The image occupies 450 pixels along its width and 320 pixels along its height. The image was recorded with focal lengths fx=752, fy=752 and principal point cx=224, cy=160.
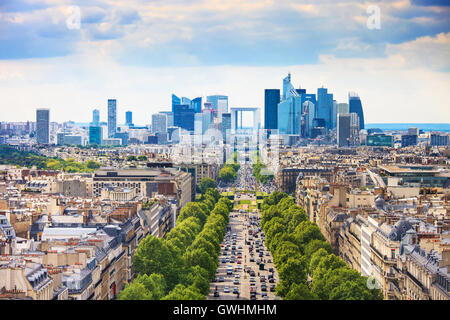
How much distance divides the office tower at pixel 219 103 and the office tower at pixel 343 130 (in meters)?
24.9

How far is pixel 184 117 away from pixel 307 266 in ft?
463

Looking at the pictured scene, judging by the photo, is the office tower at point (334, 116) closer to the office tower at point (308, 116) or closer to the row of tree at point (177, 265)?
the office tower at point (308, 116)

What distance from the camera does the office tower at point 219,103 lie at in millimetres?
156875

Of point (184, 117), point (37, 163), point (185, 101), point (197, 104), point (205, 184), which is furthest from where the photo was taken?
point (197, 104)

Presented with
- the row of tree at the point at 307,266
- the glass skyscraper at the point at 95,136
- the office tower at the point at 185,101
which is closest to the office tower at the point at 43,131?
the glass skyscraper at the point at 95,136

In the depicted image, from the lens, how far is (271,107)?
157000 mm

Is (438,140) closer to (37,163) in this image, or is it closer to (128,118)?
(37,163)

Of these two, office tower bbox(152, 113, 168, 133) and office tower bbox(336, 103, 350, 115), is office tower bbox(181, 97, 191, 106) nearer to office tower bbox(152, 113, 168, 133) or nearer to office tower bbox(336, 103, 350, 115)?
office tower bbox(152, 113, 168, 133)

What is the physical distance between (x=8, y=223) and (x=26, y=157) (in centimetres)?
5630

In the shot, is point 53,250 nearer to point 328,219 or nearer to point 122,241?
point 122,241

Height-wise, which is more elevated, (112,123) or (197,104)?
(197,104)

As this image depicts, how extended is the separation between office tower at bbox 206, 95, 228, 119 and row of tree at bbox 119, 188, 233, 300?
396 ft

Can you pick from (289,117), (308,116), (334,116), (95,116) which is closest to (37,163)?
(95,116)

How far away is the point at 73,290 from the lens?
19.4m
